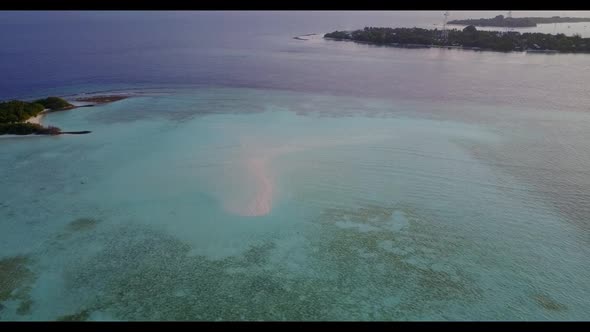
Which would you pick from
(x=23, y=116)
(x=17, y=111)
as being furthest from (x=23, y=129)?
(x=17, y=111)

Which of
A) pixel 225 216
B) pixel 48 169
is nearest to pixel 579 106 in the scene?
pixel 225 216

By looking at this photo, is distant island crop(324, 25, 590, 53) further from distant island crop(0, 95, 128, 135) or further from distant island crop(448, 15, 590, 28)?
distant island crop(0, 95, 128, 135)

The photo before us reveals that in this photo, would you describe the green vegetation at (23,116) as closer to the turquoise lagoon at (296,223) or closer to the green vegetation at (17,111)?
the green vegetation at (17,111)

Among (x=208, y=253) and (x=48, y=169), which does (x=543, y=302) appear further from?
(x=48, y=169)

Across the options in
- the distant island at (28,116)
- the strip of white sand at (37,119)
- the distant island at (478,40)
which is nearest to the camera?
the distant island at (28,116)

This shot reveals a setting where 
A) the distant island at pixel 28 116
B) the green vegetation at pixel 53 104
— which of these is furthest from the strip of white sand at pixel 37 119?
the green vegetation at pixel 53 104
